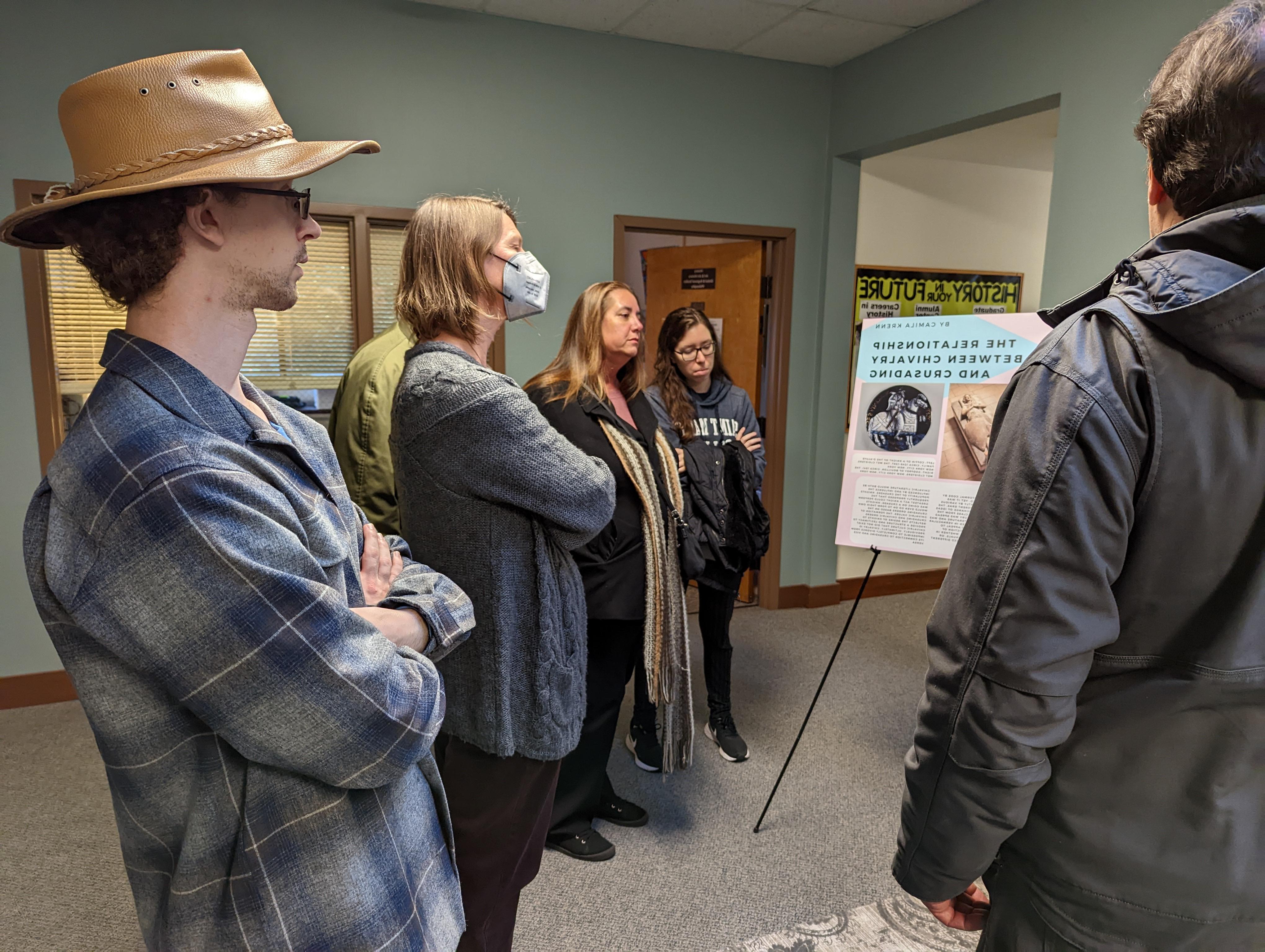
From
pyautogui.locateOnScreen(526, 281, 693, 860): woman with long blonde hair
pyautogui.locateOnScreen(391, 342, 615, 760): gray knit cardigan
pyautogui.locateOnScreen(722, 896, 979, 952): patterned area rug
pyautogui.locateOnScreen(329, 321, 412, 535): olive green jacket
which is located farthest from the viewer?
pyautogui.locateOnScreen(329, 321, 412, 535): olive green jacket

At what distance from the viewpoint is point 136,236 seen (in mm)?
792

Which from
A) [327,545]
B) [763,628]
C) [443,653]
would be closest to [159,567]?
[327,545]

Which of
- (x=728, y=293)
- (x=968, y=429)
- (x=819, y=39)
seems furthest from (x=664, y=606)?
(x=819, y=39)

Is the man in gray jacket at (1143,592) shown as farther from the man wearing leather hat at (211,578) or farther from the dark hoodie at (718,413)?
the dark hoodie at (718,413)

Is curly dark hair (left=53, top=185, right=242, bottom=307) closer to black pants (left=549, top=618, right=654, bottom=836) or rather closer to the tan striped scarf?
the tan striped scarf

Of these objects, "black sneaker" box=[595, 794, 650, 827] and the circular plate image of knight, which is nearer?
the circular plate image of knight

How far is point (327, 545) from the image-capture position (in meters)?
0.85

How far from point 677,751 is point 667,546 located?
25.4 inches

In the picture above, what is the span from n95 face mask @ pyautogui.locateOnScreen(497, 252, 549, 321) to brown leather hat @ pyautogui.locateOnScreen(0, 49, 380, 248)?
716 mm

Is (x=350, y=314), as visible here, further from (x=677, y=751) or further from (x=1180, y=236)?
(x=1180, y=236)

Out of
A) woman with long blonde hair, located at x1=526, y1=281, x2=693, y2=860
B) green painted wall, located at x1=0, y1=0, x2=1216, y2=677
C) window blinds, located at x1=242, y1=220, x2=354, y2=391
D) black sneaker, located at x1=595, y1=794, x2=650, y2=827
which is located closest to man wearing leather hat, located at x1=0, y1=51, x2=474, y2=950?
woman with long blonde hair, located at x1=526, y1=281, x2=693, y2=860

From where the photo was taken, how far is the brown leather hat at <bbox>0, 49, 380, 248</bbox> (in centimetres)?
78

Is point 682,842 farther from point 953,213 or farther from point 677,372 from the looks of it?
point 953,213

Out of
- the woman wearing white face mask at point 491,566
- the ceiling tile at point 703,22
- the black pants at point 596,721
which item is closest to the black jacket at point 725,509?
the black pants at point 596,721
